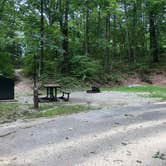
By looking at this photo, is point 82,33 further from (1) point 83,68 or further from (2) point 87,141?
(2) point 87,141

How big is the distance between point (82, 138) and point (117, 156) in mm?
1205

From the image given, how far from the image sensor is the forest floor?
13.8 ft

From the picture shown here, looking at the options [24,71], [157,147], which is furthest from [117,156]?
[24,71]

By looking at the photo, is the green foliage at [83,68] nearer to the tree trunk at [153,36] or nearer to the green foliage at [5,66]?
the green foliage at [5,66]

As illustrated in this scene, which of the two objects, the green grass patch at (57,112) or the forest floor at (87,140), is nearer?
the forest floor at (87,140)

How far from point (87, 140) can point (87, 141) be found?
70 mm

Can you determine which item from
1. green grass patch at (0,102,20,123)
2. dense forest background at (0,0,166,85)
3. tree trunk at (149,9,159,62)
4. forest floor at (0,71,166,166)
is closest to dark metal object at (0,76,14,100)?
green grass patch at (0,102,20,123)

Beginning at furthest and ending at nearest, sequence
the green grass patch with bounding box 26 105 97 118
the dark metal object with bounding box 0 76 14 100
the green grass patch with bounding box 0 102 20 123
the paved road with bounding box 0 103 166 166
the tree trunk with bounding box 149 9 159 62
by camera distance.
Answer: the tree trunk with bounding box 149 9 159 62 < the dark metal object with bounding box 0 76 14 100 < the green grass patch with bounding box 26 105 97 118 < the green grass patch with bounding box 0 102 20 123 < the paved road with bounding box 0 103 166 166

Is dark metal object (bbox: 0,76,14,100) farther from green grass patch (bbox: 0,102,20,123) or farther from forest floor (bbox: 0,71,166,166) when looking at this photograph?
forest floor (bbox: 0,71,166,166)

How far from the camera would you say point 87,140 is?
17.3 ft

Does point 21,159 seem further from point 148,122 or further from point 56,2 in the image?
point 56,2

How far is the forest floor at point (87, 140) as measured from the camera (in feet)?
13.8

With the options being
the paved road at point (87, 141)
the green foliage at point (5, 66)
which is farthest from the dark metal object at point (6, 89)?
the green foliage at point (5, 66)

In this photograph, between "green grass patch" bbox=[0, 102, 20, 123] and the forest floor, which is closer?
the forest floor
